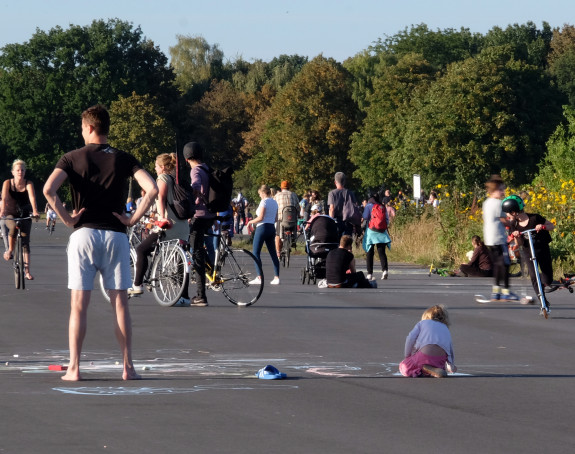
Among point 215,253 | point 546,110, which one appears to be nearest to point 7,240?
point 215,253

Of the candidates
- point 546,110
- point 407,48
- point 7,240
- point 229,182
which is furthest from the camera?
point 407,48

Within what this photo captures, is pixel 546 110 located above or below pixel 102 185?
above

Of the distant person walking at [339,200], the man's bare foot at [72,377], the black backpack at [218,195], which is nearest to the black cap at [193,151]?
the black backpack at [218,195]

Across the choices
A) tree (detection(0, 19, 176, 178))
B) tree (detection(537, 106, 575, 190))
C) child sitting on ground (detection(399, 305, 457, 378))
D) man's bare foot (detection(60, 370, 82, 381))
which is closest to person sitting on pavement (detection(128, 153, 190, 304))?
child sitting on ground (detection(399, 305, 457, 378))

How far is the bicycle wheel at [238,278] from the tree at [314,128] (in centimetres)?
7635

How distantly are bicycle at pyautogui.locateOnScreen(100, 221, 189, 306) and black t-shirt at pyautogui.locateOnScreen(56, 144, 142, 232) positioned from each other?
22.7 ft

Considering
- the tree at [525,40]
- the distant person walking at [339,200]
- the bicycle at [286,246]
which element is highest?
the tree at [525,40]

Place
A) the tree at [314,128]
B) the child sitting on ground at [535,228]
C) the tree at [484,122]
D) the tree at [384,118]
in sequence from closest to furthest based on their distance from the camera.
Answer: the child sitting on ground at [535,228], the tree at [484,122], the tree at [384,118], the tree at [314,128]

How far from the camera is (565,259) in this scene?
2536 cm

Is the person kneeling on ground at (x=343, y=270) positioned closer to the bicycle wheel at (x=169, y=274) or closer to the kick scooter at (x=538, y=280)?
Answer: the bicycle wheel at (x=169, y=274)

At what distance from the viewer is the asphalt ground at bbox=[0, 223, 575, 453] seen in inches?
291

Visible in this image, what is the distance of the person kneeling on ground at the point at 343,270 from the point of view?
21.7 meters

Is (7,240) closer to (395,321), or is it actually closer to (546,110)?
(395,321)

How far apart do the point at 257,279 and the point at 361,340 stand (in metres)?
5.00
